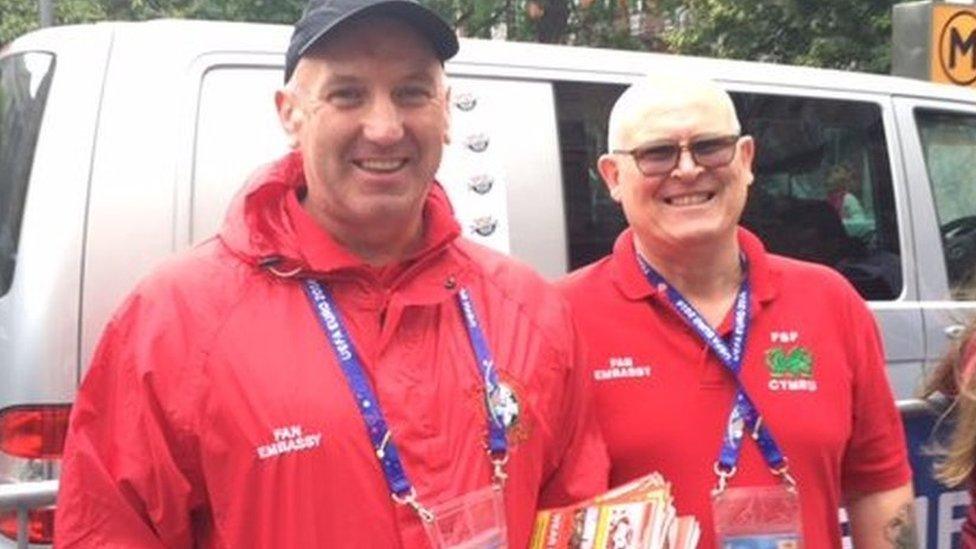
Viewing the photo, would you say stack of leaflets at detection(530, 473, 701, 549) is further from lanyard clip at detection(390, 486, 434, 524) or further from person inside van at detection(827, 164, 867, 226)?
person inside van at detection(827, 164, 867, 226)

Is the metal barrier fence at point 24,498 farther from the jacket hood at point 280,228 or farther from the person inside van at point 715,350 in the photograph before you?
the person inside van at point 715,350

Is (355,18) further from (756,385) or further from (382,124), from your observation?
(756,385)

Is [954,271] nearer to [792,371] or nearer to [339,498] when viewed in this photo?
[792,371]

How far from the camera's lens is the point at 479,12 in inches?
526

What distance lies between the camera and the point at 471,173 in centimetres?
405

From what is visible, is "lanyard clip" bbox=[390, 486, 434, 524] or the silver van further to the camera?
the silver van

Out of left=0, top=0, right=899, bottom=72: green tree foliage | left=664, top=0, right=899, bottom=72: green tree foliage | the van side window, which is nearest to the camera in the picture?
the van side window

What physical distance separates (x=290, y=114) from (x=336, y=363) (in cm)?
43

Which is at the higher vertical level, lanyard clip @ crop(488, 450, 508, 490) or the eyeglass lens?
the eyeglass lens

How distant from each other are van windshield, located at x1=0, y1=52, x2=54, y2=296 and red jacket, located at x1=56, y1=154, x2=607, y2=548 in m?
1.61

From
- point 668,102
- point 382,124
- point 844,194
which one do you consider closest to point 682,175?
point 668,102

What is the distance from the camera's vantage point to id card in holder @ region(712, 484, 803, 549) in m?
2.60

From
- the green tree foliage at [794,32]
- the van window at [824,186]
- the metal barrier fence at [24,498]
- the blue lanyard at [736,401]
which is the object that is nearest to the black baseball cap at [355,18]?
the blue lanyard at [736,401]

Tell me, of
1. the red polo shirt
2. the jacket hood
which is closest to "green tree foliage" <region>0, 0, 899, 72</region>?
the red polo shirt
